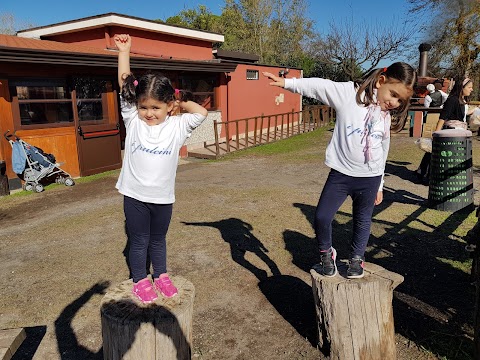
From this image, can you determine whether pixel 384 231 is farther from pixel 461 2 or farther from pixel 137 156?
pixel 461 2

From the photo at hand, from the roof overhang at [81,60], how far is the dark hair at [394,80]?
23.9 feet

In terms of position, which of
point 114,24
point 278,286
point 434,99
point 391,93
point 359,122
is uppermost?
point 114,24

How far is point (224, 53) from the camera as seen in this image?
1605 centimetres

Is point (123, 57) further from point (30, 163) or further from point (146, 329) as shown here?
point (30, 163)

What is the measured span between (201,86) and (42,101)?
6.39 meters

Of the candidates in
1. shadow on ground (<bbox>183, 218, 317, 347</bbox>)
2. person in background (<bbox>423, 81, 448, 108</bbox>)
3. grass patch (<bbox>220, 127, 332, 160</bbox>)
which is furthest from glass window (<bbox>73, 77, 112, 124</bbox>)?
person in background (<bbox>423, 81, 448, 108</bbox>)

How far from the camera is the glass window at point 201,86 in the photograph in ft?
44.4

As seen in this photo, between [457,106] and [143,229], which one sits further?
[457,106]

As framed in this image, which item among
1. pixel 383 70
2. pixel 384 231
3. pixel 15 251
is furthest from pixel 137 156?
pixel 384 231

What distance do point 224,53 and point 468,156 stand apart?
1171cm

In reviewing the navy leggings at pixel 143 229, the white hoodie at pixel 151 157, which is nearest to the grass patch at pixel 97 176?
the navy leggings at pixel 143 229

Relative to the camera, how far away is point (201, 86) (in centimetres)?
1431

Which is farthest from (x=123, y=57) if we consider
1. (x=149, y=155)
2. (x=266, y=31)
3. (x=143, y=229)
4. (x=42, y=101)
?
(x=266, y=31)

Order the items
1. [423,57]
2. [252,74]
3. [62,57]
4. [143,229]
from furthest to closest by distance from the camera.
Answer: [423,57], [252,74], [62,57], [143,229]
